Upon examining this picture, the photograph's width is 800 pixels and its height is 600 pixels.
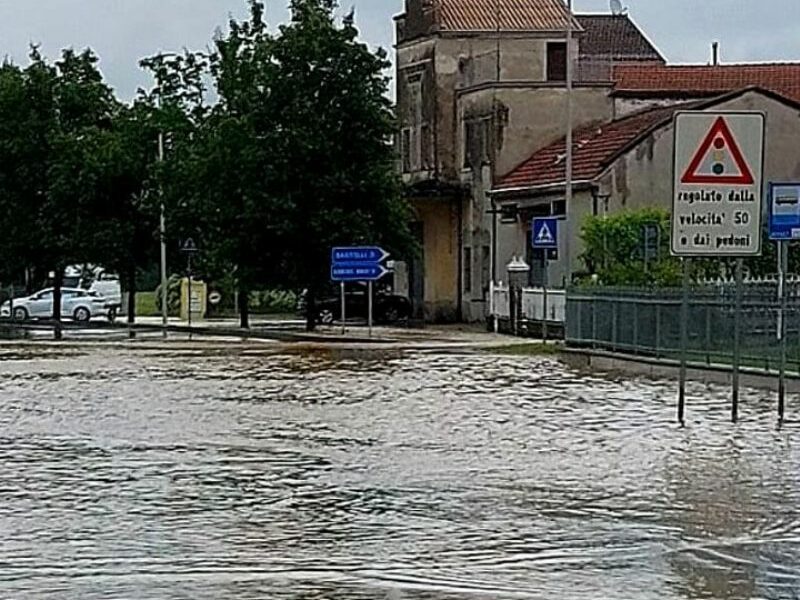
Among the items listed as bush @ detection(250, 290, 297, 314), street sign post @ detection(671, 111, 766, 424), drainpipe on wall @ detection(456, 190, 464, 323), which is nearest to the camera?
street sign post @ detection(671, 111, 766, 424)

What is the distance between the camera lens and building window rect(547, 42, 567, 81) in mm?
58688

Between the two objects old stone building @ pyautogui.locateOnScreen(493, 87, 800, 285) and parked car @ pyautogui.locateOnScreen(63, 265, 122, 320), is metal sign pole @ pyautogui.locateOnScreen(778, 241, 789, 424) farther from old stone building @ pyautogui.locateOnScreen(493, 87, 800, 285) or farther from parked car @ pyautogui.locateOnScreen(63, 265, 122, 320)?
parked car @ pyautogui.locateOnScreen(63, 265, 122, 320)

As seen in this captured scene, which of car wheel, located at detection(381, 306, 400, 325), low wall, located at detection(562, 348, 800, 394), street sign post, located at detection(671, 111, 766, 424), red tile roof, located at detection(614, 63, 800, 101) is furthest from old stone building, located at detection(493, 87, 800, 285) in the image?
street sign post, located at detection(671, 111, 766, 424)

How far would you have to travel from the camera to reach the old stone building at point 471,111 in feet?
185

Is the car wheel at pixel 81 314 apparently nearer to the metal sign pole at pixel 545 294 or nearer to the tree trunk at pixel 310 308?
the tree trunk at pixel 310 308

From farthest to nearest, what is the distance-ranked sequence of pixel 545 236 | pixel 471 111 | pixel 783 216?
1. pixel 471 111
2. pixel 545 236
3. pixel 783 216

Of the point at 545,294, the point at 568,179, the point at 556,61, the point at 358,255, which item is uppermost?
the point at 556,61

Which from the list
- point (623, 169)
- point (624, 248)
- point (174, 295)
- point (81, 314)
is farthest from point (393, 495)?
point (174, 295)

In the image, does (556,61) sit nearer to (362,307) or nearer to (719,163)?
(362,307)

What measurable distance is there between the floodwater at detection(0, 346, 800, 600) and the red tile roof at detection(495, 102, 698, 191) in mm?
24394

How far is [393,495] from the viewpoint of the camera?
14.6 meters

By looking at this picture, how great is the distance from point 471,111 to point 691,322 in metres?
28.6

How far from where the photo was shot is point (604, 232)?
140 feet

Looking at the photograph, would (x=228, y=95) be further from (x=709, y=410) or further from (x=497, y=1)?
(x=709, y=410)
